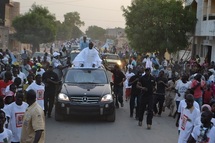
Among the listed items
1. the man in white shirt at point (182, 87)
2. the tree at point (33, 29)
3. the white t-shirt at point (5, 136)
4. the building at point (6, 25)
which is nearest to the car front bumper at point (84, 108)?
the man in white shirt at point (182, 87)

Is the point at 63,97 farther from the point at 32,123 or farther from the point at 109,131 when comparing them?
the point at 32,123

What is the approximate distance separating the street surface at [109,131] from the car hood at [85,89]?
3.05 ft

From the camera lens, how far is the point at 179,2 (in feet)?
111

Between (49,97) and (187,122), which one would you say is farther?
(49,97)

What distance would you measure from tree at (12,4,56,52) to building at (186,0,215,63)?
82.6 feet

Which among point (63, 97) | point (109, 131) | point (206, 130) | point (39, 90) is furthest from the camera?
point (63, 97)

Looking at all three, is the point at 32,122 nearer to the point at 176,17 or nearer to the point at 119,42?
the point at 176,17

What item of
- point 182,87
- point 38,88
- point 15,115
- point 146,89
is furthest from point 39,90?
point 182,87

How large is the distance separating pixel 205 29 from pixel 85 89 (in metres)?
18.8

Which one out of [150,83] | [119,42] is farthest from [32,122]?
[119,42]

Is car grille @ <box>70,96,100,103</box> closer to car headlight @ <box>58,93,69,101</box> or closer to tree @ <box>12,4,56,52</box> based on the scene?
car headlight @ <box>58,93,69,101</box>

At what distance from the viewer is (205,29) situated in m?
30.1

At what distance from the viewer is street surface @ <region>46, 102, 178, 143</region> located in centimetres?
1085

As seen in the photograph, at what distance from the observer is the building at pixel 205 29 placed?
29.3 m
